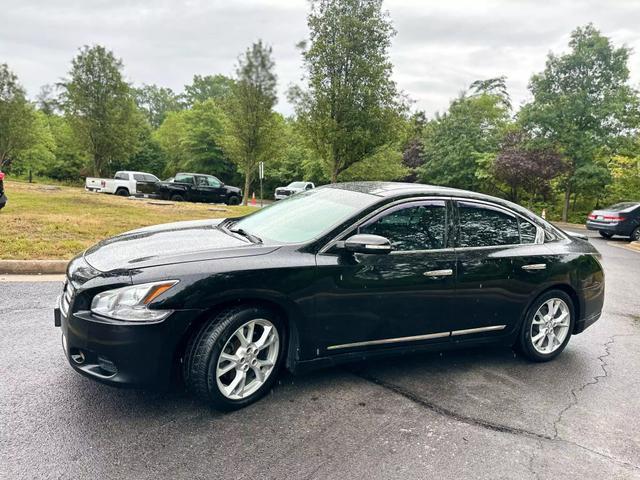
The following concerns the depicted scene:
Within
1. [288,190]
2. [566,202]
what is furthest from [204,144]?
[566,202]

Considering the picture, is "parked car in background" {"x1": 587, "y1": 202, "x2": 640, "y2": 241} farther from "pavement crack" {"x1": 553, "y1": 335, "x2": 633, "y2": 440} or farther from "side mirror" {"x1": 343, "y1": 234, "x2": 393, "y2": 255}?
"side mirror" {"x1": 343, "y1": 234, "x2": 393, "y2": 255}

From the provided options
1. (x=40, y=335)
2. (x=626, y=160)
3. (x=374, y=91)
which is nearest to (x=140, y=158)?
(x=374, y=91)

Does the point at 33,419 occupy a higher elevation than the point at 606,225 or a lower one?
lower

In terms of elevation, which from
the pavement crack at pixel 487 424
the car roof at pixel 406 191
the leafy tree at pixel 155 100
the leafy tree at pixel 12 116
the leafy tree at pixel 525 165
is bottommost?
the pavement crack at pixel 487 424

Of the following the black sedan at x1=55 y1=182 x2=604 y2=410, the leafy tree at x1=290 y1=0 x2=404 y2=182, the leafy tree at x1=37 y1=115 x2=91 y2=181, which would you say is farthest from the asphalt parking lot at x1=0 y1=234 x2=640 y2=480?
the leafy tree at x1=37 y1=115 x2=91 y2=181

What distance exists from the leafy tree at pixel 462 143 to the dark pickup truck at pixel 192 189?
17.3 meters

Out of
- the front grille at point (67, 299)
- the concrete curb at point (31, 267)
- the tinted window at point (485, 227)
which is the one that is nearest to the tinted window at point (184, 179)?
the concrete curb at point (31, 267)

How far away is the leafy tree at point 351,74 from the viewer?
19766 millimetres

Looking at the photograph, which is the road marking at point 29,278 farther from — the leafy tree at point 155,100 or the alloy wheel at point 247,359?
the leafy tree at point 155,100

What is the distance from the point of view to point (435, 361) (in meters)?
4.00

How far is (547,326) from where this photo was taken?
4.16 metres

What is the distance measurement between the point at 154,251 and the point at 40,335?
177 cm

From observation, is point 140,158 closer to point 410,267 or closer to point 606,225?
point 606,225

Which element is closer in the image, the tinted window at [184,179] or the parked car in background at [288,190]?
the tinted window at [184,179]
